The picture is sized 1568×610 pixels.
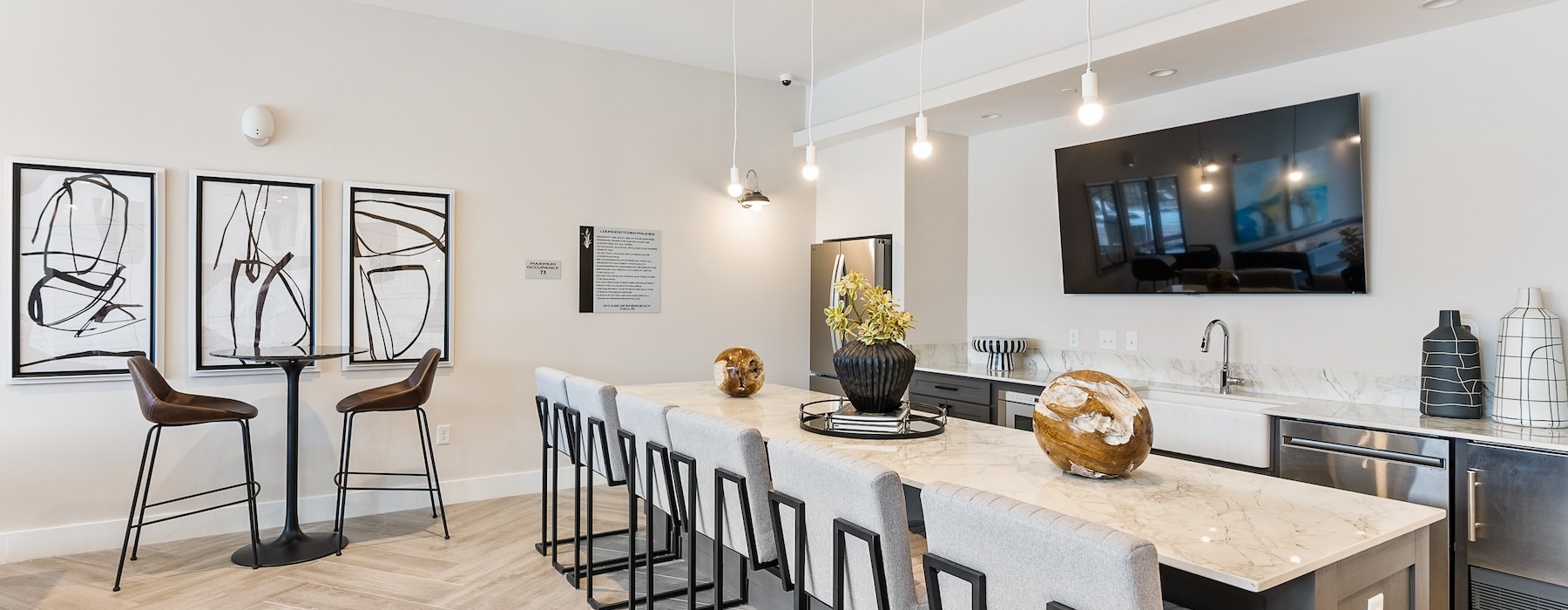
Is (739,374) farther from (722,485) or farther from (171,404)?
(171,404)

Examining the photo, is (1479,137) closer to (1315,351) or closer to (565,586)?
(1315,351)

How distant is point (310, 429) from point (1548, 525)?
16.7 feet

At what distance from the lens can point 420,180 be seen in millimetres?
4457

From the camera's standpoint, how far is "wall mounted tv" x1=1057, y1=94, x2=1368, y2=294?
3.44 m

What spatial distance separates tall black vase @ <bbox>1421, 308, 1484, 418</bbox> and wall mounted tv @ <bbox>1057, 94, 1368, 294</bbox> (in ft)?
1.34

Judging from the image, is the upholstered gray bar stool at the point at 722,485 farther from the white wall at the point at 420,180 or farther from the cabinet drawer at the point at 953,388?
the white wall at the point at 420,180

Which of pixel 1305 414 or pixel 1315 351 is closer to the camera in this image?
pixel 1305 414

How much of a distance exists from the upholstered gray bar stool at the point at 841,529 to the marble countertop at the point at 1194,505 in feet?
0.78

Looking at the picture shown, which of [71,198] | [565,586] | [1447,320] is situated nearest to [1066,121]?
[1447,320]

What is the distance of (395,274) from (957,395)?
10.4 ft

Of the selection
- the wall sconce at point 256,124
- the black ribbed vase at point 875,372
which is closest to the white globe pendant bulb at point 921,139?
the black ribbed vase at point 875,372

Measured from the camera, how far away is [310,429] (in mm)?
4207

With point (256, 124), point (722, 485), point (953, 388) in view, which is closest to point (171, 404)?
point (256, 124)

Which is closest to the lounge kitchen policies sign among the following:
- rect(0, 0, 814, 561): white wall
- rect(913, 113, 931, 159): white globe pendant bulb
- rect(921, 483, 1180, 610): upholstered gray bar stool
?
rect(0, 0, 814, 561): white wall
